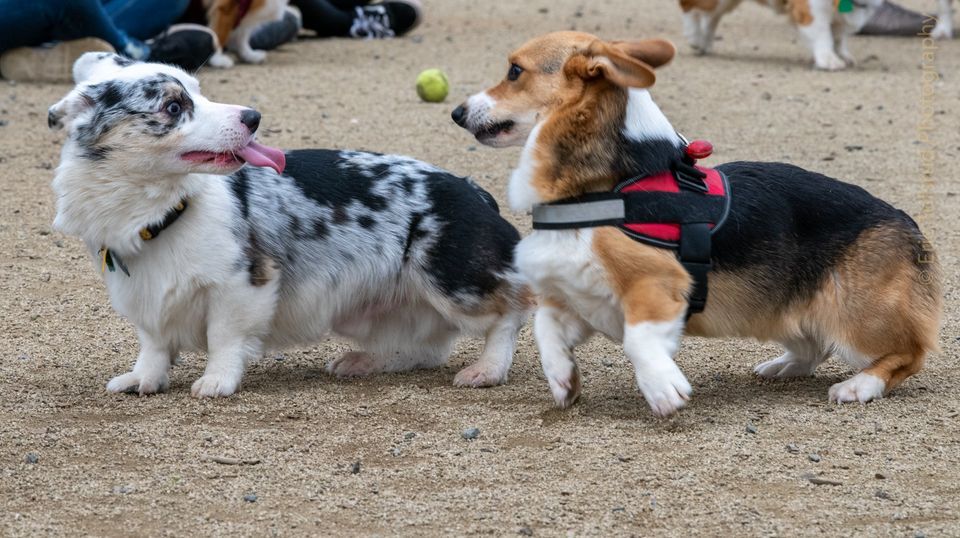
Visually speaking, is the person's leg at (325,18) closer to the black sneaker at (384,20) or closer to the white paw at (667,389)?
the black sneaker at (384,20)

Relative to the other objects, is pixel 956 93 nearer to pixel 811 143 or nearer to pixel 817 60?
pixel 817 60

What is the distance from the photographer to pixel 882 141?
26.1ft

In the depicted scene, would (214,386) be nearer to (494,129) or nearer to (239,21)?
(494,129)

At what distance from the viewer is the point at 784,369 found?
4.31 metres

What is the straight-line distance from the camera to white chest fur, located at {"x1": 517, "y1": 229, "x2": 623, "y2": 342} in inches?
145

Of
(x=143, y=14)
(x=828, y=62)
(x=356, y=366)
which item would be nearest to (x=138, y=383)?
(x=356, y=366)

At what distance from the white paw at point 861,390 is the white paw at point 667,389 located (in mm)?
630

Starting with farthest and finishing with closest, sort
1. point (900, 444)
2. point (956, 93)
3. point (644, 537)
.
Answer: point (956, 93)
point (900, 444)
point (644, 537)

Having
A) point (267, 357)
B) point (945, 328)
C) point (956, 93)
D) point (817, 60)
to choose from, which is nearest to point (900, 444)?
point (945, 328)

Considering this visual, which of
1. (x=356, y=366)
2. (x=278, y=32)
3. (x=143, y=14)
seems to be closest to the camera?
(x=356, y=366)

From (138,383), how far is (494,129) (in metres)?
1.37

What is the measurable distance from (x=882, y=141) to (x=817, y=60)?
256cm

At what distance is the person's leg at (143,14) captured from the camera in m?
9.63

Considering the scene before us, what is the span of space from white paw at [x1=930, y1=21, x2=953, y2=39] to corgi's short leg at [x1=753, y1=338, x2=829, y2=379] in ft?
27.4
